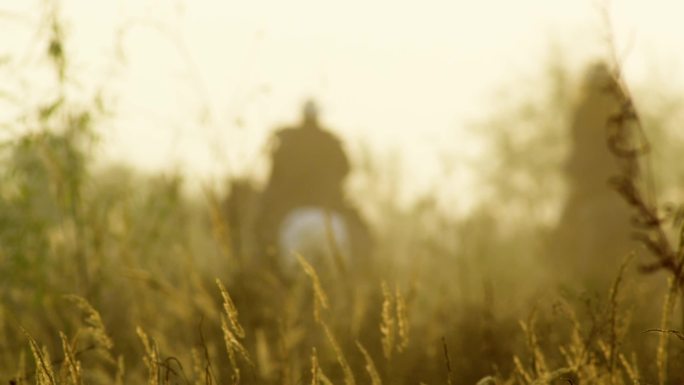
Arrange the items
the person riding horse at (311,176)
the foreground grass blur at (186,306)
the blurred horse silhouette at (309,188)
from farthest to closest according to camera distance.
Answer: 1. the person riding horse at (311,176)
2. the blurred horse silhouette at (309,188)
3. the foreground grass blur at (186,306)

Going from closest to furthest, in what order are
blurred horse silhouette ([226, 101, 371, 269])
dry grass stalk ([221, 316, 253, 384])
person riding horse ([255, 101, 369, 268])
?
1. dry grass stalk ([221, 316, 253, 384])
2. blurred horse silhouette ([226, 101, 371, 269])
3. person riding horse ([255, 101, 369, 268])

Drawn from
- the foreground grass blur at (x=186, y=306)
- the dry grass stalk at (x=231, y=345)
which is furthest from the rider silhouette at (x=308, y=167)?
the dry grass stalk at (x=231, y=345)

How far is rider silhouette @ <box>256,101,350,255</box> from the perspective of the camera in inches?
335

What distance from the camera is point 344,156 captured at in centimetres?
909

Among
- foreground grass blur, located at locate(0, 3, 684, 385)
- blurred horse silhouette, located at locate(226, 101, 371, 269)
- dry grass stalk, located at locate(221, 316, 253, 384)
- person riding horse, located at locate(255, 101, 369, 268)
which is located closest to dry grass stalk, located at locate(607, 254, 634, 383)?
foreground grass blur, located at locate(0, 3, 684, 385)

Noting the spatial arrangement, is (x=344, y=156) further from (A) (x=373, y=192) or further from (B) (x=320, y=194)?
(A) (x=373, y=192)

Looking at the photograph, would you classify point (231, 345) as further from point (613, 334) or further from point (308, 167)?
point (308, 167)

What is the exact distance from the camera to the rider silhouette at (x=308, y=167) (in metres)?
8.51

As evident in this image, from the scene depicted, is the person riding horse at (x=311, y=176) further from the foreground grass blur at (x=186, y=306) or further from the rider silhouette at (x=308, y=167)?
the foreground grass blur at (x=186, y=306)

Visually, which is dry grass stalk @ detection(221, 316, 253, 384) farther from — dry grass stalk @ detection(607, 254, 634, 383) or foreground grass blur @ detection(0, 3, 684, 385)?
dry grass stalk @ detection(607, 254, 634, 383)

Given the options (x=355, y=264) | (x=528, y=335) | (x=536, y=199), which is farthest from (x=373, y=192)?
(x=528, y=335)

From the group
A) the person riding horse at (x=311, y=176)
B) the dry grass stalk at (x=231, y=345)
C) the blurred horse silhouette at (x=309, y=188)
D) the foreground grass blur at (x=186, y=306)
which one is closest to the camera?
the dry grass stalk at (x=231, y=345)

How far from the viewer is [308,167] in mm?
8828

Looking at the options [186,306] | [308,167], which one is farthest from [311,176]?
[186,306]
